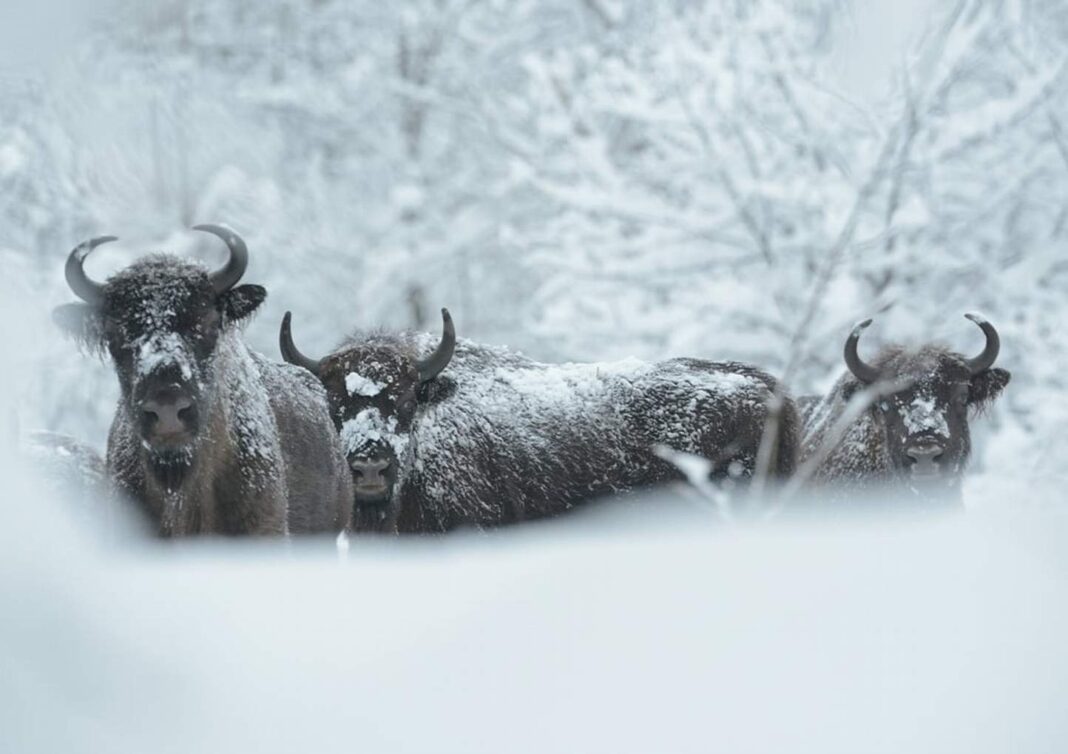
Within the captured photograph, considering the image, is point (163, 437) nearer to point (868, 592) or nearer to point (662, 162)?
point (868, 592)

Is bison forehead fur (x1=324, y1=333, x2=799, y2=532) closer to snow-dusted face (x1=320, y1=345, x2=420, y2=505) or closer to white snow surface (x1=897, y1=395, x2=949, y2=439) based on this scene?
snow-dusted face (x1=320, y1=345, x2=420, y2=505)

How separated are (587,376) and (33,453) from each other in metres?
3.50

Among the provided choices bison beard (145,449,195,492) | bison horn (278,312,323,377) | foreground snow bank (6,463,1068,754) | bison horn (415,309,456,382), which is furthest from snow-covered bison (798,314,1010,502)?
foreground snow bank (6,463,1068,754)

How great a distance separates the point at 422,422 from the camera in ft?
25.4

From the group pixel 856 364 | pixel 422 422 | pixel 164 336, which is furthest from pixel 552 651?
pixel 856 364

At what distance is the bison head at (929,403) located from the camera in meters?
7.98

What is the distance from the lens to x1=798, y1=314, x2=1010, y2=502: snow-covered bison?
8.01 metres

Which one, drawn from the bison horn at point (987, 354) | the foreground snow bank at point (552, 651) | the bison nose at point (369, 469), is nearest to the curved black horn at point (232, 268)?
the bison nose at point (369, 469)

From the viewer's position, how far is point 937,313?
12.6m

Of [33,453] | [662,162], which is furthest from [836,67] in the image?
[33,453]

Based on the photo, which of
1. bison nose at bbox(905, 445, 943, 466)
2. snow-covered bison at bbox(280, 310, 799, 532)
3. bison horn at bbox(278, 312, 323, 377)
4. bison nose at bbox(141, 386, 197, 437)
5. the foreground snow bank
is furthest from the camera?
bison nose at bbox(905, 445, 943, 466)

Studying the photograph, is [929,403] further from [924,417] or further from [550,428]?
[550,428]

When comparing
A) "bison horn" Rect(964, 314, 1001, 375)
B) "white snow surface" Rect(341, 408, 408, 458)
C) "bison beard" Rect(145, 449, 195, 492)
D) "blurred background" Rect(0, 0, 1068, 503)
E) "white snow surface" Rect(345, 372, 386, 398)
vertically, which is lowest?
"bison beard" Rect(145, 449, 195, 492)

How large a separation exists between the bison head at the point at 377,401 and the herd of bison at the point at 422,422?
1 centimetres
